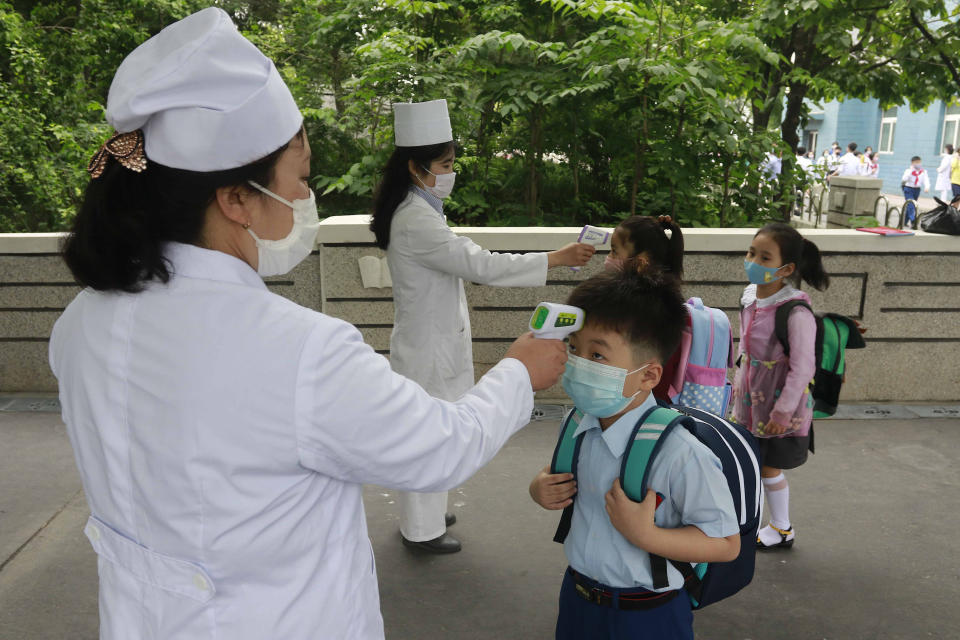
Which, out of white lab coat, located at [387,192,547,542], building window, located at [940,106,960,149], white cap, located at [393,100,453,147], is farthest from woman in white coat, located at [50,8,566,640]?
building window, located at [940,106,960,149]

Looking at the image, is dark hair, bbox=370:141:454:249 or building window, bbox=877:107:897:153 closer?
dark hair, bbox=370:141:454:249

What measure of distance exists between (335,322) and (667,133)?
239 inches

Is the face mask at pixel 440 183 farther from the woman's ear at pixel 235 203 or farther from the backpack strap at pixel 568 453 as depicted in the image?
the woman's ear at pixel 235 203

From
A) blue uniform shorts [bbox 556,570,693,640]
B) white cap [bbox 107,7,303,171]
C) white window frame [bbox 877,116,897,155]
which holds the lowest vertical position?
blue uniform shorts [bbox 556,570,693,640]

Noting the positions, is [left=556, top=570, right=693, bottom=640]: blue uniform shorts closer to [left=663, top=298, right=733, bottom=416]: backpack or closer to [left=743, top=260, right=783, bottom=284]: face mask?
[left=663, top=298, right=733, bottom=416]: backpack

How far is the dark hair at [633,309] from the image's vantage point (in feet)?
6.75

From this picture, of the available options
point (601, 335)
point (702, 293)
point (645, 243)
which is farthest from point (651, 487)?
point (702, 293)

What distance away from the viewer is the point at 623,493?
1.96m

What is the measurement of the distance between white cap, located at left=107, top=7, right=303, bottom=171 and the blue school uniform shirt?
117 cm

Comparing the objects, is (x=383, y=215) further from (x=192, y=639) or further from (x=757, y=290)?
(x=192, y=639)

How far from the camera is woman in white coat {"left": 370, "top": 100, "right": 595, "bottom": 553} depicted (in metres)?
3.71

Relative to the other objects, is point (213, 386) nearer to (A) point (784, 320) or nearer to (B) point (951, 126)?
(A) point (784, 320)

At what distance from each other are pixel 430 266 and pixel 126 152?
Result: 2.47 metres

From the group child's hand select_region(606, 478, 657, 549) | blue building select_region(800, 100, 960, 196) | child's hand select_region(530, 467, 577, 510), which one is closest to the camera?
child's hand select_region(606, 478, 657, 549)
